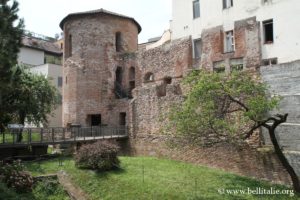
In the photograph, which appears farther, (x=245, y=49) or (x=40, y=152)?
(x=245, y=49)

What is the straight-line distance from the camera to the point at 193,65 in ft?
83.6

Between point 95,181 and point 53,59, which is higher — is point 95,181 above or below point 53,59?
below

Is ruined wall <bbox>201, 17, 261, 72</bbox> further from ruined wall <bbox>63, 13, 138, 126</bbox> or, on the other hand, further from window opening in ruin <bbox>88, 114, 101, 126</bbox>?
window opening in ruin <bbox>88, 114, 101, 126</bbox>

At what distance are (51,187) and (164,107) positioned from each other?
845 centimetres

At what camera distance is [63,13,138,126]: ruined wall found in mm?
27859

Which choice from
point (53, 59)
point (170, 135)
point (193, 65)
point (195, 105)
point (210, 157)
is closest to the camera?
point (195, 105)

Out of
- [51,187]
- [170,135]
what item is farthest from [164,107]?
[51,187]

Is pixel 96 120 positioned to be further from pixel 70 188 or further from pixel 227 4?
pixel 70 188

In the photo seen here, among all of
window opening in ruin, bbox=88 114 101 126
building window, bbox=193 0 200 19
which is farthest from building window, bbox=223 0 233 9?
window opening in ruin, bbox=88 114 101 126

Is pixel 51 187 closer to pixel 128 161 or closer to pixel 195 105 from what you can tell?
pixel 128 161

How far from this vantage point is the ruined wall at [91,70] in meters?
27.9

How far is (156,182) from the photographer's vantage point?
14219 mm

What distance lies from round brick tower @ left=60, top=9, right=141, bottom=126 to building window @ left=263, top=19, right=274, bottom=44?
441 inches

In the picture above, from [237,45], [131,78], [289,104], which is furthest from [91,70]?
[289,104]
